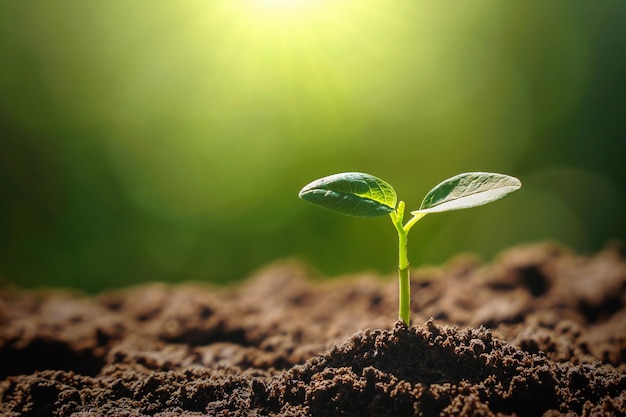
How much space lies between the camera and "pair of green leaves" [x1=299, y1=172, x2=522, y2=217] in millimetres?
851

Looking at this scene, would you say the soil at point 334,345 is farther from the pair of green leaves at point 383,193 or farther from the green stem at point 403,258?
the pair of green leaves at point 383,193

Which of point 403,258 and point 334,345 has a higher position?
point 403,258

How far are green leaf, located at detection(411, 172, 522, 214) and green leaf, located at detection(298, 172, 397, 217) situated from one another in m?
0.06

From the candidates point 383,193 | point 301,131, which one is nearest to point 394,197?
point 383,193

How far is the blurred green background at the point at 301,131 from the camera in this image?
110 inches

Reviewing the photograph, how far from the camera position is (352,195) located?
2.90ft

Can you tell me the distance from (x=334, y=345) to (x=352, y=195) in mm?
278

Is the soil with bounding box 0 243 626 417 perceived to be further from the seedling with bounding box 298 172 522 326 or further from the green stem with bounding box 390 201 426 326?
the seedling with bounding box 298 172 522 326

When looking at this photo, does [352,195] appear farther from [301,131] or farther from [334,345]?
[301,131]

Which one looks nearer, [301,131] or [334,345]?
[334,345]

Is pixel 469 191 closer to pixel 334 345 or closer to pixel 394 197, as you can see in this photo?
pixel 394 197

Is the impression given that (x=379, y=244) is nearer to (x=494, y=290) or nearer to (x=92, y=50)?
(x=494, y=290)

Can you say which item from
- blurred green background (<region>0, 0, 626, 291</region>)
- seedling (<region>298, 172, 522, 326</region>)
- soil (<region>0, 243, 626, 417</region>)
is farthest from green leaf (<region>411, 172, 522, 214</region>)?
blurred green background (<region>0, 0, 626, 291</region>)

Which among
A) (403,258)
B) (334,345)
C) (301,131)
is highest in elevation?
(301,131)
